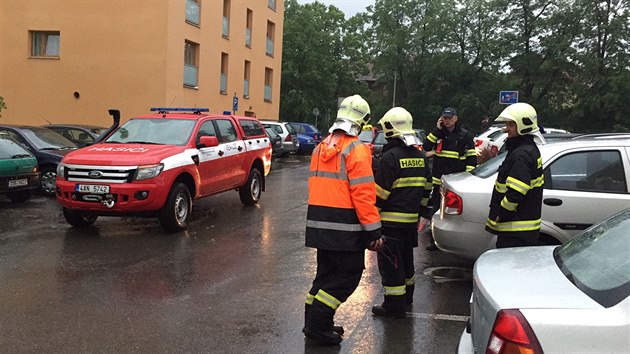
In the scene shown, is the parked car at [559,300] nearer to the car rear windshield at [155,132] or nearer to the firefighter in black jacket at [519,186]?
the firefighter in black jacket at [519,186]

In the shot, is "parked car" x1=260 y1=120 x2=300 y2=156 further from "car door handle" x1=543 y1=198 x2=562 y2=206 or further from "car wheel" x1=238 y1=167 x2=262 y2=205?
"car door handle" x1=543 y1=198 x2=562 y2=206

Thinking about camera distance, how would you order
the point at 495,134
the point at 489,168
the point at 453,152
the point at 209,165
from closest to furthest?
the point at 489,168 → the point at 453,152 → the point at 209,165 → the point at 495,134

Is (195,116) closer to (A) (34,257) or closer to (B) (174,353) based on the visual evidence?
(A) (34,257)

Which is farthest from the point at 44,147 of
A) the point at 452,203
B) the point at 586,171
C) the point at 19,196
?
the point at 586,171

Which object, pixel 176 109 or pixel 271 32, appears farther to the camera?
pixel 271 32

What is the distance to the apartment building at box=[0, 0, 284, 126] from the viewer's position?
2380 centimetres

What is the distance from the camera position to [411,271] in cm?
539

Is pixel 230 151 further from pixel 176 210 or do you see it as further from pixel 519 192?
pixel 519 192

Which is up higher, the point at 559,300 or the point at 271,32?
the point at 271,32

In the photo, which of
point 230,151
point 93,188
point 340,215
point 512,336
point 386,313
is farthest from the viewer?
point 230,151

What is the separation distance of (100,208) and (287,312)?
4146 millimetres

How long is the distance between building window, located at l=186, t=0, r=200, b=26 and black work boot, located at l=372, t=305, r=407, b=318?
22.4 m

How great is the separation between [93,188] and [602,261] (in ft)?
22.9

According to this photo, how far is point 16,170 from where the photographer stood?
34.4 ft
